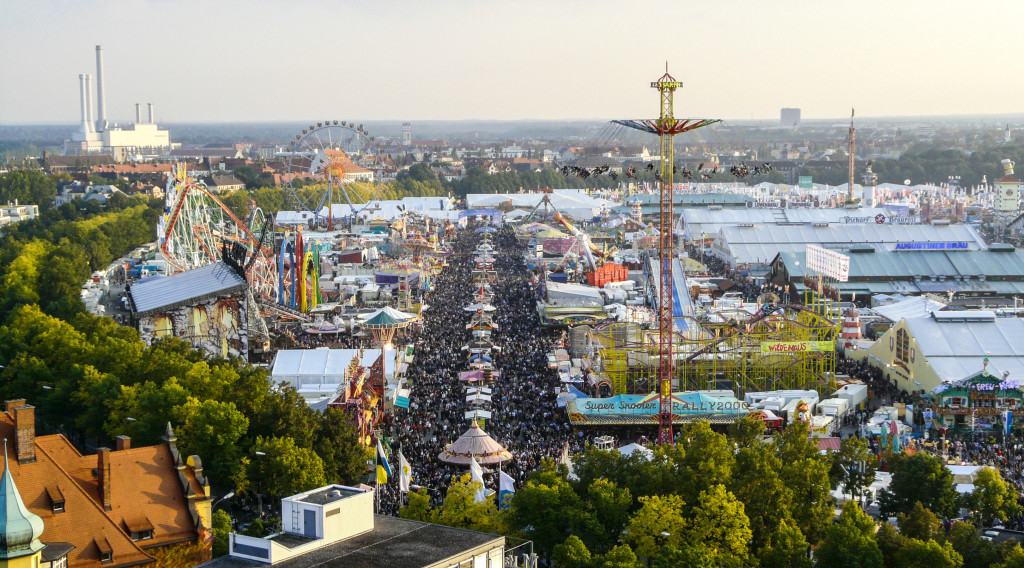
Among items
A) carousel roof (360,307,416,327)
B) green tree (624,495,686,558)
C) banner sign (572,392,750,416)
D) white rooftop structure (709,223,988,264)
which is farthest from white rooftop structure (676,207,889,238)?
green tree (624,495,686,558)

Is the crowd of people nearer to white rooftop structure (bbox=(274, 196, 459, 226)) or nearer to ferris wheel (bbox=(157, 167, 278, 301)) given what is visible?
ferris wheel (bbox=(157, 167, 278, 301))

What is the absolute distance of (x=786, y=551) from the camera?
22.7 metres

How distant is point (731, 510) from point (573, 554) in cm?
339

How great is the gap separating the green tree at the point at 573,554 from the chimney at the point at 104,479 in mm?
7727

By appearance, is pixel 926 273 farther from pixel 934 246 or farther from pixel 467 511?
pixel 467 511

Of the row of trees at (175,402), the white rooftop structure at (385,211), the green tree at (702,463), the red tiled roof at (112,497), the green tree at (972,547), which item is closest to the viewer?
the red tiled roof at (112,497)

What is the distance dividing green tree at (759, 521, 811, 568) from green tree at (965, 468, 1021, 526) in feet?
17.5

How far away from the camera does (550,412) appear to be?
1526 inches

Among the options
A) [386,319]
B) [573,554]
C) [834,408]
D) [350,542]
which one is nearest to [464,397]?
[386,319]

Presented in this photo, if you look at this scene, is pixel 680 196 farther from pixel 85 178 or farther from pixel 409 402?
pixel 409 402

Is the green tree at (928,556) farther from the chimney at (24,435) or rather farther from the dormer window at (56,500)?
the chimney at (24,435)

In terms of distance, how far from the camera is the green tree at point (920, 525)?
24.2 metres

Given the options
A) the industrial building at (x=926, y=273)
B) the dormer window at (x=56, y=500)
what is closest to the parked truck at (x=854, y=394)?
the industrial building at (x=926, y=273)

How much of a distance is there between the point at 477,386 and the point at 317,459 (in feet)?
45.2
